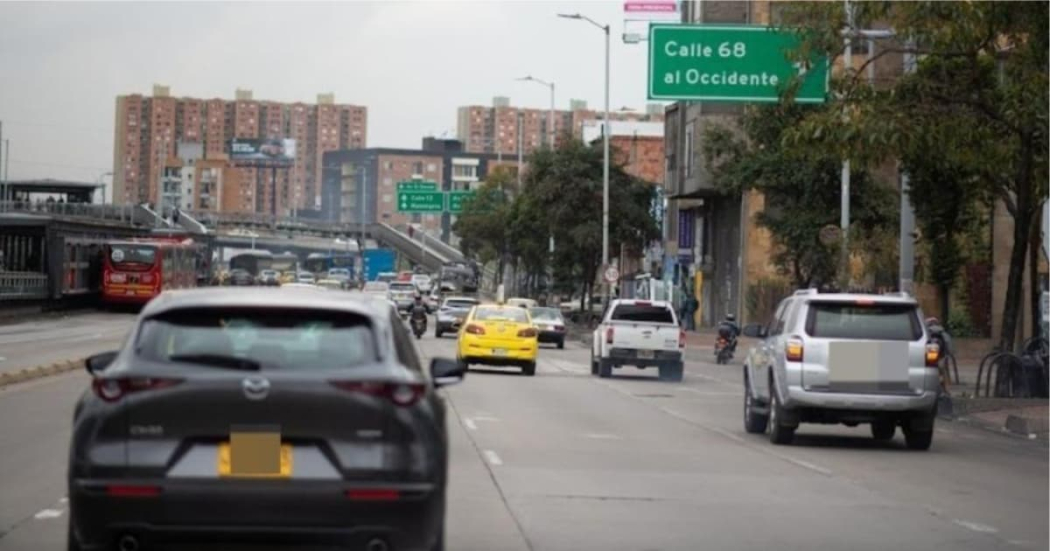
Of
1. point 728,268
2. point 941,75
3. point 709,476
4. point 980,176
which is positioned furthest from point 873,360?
point 728,268

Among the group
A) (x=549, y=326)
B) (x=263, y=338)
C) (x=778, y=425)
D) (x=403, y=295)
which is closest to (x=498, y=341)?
(x=778, y=425)

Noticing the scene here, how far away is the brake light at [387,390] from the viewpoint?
925 cm

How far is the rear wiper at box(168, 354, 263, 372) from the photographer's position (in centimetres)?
926

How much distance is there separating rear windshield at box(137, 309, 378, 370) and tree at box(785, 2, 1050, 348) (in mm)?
17776

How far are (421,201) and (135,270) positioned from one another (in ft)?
152

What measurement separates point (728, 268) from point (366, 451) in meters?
66.8

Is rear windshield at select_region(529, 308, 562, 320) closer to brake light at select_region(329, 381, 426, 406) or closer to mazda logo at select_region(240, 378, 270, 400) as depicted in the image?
brake light at select_region(329, 381, 426, 406)

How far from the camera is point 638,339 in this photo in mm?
39875

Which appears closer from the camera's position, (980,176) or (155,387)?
(155,387)

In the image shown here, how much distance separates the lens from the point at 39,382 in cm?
3183

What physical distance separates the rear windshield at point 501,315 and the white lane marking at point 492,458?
19.9 metres

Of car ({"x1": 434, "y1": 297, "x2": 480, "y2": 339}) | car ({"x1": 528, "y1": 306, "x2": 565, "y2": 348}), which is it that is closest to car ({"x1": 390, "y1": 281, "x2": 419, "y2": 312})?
car ({"x1": 434, "y1": 297, "x2": 480, "y2": 339})

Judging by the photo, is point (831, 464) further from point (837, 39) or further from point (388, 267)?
point (388, 267)

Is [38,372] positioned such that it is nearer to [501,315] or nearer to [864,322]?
[501,315]
